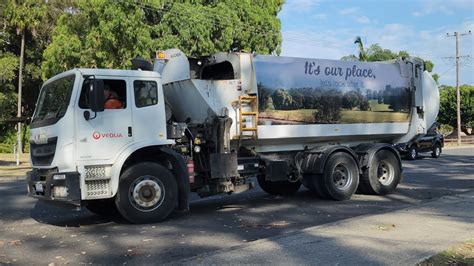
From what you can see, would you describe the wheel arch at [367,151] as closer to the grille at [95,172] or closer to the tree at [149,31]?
the grille at [95,172]

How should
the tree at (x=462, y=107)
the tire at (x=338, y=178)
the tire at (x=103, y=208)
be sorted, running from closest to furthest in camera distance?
the tire at (x=103, y=208), the tire at (x=338, y=178), the tree at (x=462, y=107)

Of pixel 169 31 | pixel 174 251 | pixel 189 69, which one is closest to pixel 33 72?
pixel 169 31

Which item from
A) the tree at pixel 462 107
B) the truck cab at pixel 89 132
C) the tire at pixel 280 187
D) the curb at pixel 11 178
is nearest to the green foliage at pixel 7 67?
the curb at pixel 11 178

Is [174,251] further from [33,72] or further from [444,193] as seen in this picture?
[33,72]

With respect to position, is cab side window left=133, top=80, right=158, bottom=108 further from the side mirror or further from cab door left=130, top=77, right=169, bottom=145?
the side mirror

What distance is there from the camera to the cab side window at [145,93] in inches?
365

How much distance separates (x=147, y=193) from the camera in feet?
29.8

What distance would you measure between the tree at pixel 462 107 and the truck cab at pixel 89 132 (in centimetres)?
5333

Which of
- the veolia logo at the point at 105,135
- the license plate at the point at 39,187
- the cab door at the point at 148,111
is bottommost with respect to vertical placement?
the license plate at the point at 39,187

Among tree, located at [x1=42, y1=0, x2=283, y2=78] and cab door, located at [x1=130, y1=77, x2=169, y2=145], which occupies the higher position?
tree, located at [x1=42, y1=0, x2=283, y2=78]

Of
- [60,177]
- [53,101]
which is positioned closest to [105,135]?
[60,177]

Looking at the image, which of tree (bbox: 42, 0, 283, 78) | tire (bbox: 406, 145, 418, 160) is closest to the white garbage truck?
tire (bbox: 406, 145, 418, 160)

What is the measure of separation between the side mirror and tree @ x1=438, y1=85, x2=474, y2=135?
5406 cm

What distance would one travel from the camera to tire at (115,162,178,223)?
29.3 feet
